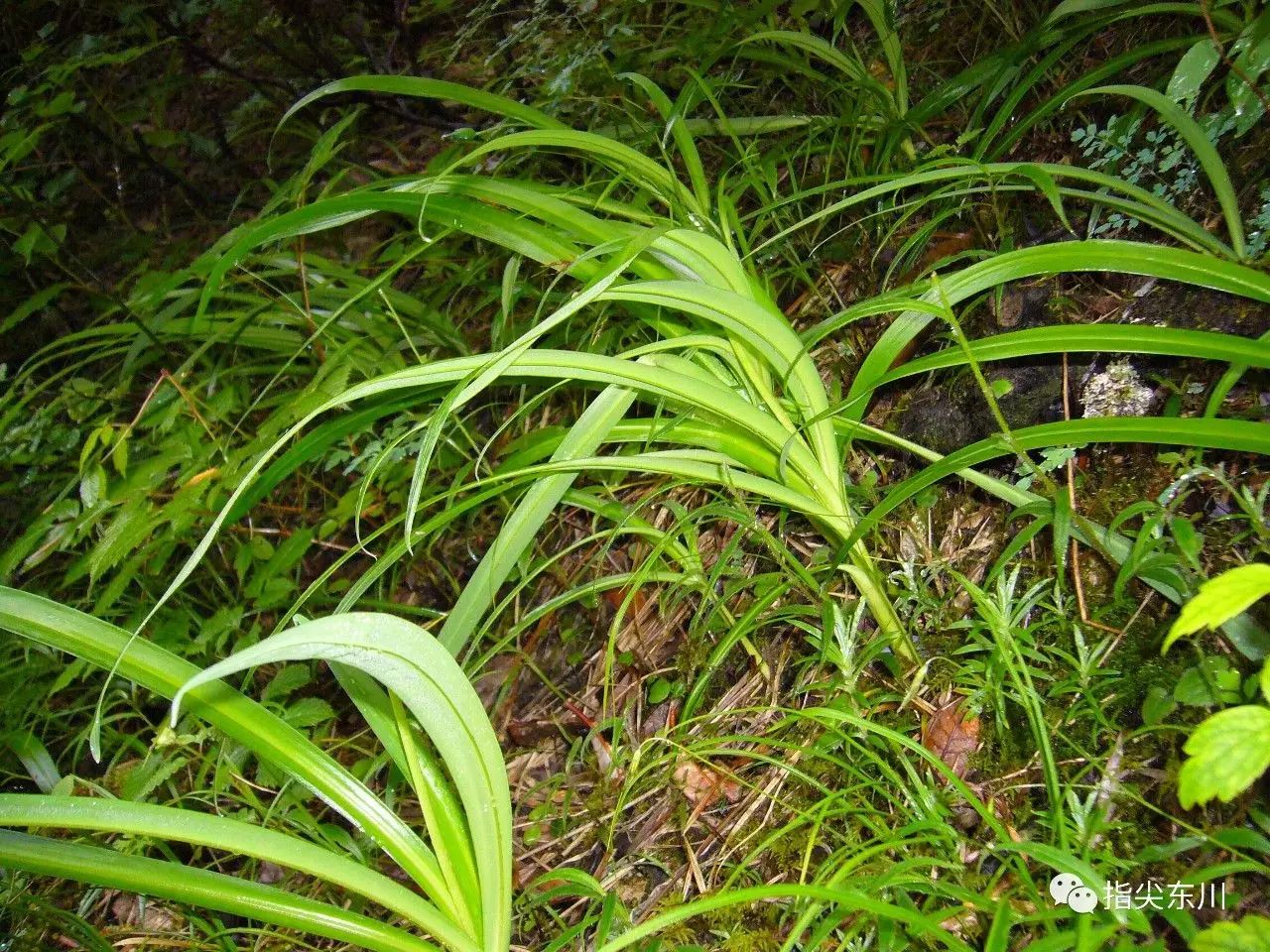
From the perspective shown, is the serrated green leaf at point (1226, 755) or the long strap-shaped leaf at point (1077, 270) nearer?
the serrated green leaf at point (1226, 755)

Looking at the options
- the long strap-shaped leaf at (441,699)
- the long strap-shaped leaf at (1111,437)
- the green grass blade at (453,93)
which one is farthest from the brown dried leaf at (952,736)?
the green grass blade at (453,93)

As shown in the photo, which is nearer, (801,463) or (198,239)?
(801,463)

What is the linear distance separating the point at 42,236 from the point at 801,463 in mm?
1788

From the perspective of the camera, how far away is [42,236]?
177cm

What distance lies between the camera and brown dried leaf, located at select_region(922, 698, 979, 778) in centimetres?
87

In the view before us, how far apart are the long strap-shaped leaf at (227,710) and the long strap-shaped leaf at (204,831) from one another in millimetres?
40

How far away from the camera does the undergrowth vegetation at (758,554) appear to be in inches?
28.9

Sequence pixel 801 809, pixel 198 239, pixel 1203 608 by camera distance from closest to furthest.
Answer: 1. pixel 1203 608
2. pixel 801 809
3. pixel 198 239

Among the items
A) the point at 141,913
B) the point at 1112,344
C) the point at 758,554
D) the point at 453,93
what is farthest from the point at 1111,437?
the point at 141,913

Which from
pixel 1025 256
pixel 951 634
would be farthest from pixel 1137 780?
pixel 1025 256

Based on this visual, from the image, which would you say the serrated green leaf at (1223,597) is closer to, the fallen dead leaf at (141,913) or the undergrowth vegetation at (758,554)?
the undergrowth vegetation at (758,554)

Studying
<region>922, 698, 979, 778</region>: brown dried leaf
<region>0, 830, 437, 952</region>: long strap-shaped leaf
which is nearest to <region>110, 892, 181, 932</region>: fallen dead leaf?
<region>0, 830, 437, 952</region>: long strap-shaped leaf

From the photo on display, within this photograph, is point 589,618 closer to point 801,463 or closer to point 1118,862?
point 801,463

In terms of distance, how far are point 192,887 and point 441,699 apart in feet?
0.94
